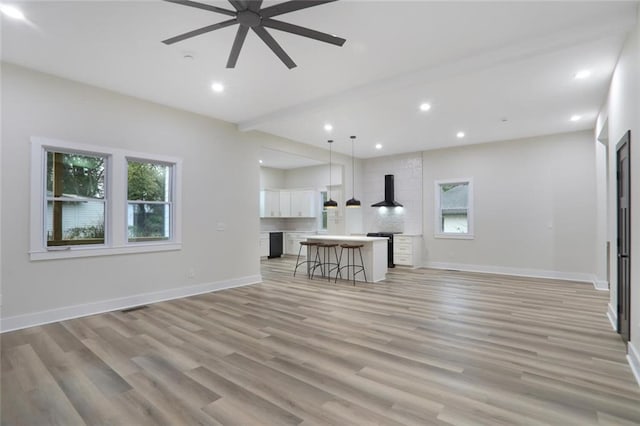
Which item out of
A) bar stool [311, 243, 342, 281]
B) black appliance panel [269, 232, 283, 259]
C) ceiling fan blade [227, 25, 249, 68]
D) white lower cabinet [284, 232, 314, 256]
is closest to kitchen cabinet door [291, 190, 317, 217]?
white lower cabinet [284, 232, 314, 256]

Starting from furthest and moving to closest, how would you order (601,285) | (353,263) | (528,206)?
1. (528,206)
2. (353,263)
3. (601,285)

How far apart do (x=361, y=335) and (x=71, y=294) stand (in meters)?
3.70

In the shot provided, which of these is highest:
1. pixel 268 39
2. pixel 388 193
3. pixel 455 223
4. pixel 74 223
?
pixel 268 39

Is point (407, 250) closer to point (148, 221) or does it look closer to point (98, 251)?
point (148, 221)

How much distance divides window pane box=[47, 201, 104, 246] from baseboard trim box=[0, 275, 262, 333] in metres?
0.84

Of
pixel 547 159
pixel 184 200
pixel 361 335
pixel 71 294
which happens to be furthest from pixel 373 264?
pixel 71 294

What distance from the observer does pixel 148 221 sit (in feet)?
16.6

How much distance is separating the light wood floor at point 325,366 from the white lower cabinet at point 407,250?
3.52m

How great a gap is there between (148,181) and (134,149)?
525mm

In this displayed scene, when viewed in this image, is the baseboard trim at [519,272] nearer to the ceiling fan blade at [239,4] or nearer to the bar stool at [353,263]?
the bar stool at [353,263]

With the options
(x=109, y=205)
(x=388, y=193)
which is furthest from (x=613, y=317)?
(x=109, y=205)

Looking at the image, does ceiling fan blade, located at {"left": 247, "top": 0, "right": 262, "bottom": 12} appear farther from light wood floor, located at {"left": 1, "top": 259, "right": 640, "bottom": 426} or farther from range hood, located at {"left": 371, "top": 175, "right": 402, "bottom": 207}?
range hood, located at {"left": 371, "top": 175, "right": 402, "bottom": 207}

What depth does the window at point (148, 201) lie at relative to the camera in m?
4.87

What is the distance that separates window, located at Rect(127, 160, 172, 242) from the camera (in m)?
4.87
